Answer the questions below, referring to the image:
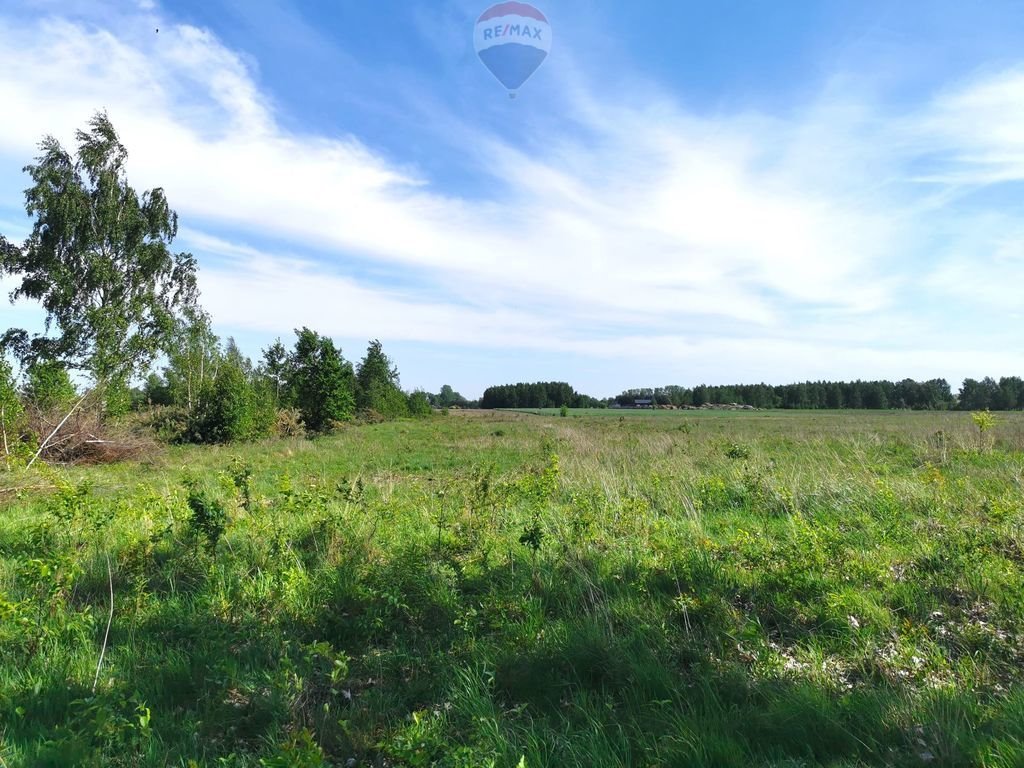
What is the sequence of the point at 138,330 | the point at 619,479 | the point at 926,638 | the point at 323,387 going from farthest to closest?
the point at 323,387 < the point at 138,330 < the point at 619,479 < the point at 926,638

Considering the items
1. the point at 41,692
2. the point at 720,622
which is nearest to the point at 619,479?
the point at 720,622

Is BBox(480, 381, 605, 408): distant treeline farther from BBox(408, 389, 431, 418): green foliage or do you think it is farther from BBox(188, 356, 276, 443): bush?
BBox(188, 356, 276, 443): bush

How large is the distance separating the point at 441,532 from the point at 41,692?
11.8 ft

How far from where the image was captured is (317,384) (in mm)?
34625

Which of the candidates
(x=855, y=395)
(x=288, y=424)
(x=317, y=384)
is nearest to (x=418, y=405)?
(x=317, y=384)

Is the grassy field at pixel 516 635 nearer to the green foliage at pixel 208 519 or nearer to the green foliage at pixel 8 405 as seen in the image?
the green foliage at pixel 208 519

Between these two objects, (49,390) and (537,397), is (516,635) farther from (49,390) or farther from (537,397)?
(537,397)

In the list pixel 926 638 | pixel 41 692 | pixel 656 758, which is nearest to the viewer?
pixel 656 758

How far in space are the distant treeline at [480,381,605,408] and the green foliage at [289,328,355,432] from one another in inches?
3695

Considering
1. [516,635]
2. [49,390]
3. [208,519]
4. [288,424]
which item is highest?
[49,390]

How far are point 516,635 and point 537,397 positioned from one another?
127445 mm

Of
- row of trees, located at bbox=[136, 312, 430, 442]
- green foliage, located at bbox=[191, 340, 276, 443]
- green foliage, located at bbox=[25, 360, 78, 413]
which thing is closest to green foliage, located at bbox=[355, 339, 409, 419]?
row of trees, located at bbox=[136, 312, 430, 442]

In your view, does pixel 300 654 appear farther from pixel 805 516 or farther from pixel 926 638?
pixel 805 516

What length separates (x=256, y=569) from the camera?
5.38m
